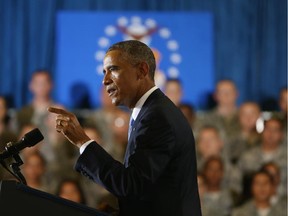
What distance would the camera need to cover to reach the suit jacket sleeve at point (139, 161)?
1.79 metres

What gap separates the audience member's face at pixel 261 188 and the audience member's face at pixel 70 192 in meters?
1.35

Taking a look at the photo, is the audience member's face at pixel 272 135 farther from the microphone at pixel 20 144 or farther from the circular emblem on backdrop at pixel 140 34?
the microphone at pixel 20 144

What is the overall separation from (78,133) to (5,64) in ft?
Result: 13.2

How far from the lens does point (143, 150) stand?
5.98 ft

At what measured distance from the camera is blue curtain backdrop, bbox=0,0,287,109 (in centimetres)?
569

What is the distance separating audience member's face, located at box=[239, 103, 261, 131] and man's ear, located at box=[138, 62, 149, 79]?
346cm

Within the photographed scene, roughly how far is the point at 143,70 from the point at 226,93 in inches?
141

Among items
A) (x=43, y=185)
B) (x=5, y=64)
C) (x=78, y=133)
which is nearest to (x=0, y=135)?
(x=43, y=185)

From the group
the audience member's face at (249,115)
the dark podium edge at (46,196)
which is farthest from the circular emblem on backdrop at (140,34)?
the dark podium edge at (46,196)

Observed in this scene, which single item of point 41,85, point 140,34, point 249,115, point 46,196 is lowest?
point 249,115

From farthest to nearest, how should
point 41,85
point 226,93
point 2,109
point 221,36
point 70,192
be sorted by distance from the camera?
point 221,36 < point 226,93 < point 41,85 < point 2,109 < point 70,192

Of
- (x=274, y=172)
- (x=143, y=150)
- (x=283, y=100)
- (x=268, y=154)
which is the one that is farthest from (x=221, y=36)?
(x=143, y=150)

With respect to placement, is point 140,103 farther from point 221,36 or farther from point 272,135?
point 221,36

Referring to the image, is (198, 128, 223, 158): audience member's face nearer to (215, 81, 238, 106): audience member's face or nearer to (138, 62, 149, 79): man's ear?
(215, 81, 238, 106): audience member's face
